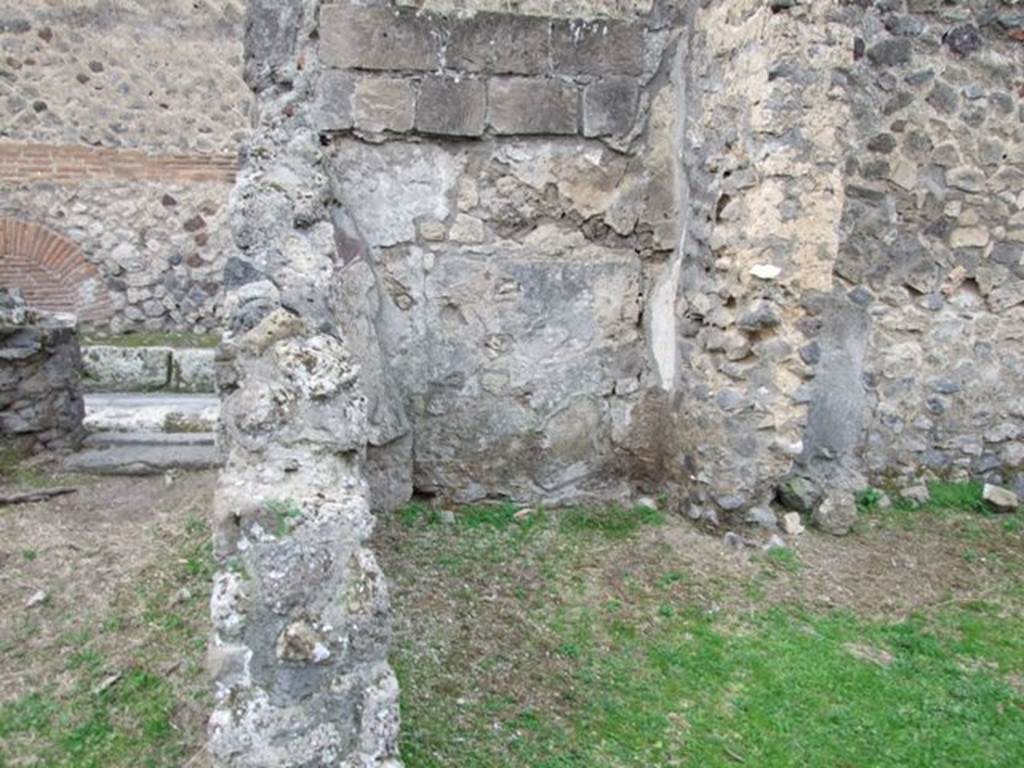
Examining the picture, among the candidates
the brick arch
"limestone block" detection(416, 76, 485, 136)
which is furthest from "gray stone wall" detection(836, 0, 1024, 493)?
the brick arch

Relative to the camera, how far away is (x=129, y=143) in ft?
31.3

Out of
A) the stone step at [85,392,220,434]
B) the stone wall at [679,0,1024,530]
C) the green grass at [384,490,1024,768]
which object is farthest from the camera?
the stone step at [85,392,220,434]

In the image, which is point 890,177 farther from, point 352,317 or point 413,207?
point 352,317

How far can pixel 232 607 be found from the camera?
2.03 metres

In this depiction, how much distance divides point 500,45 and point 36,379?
390cm

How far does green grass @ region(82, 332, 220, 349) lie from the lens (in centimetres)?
937

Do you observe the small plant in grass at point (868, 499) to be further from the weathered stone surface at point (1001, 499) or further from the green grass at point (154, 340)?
the green grass at point (154, 340)

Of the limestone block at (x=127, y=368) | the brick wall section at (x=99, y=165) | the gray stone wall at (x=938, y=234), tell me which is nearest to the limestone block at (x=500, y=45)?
the gray stone wall at (x=938, y=234)

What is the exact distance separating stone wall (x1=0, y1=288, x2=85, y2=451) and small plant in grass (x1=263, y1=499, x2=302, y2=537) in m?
4.55

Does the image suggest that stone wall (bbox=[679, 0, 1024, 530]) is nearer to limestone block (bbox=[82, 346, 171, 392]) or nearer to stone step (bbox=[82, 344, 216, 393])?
stone step (bbox=[82, 344, 216, 393])

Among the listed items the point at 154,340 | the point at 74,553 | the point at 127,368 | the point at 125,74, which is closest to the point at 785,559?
the point at 74,553

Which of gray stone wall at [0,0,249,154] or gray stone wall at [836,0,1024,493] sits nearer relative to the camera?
gray stone wall at [836,0,1024,493]

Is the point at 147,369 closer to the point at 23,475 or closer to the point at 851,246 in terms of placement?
the point at 23,475

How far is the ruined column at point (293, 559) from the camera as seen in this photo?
203 centimetres
